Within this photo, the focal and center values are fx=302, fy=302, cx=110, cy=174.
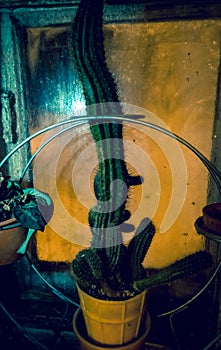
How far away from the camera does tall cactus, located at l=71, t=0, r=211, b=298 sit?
131 centimetres

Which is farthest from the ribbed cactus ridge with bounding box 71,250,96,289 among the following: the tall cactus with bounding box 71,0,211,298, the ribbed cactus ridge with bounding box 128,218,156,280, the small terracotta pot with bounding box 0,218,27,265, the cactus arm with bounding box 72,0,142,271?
the small terracotta pot with bounding box 0,218,27,265

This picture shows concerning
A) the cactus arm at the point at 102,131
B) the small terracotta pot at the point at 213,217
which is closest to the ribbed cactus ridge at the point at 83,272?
the cactus arm at the point at 102,131

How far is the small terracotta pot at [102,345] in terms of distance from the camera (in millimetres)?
1548

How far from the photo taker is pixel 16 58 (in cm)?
205

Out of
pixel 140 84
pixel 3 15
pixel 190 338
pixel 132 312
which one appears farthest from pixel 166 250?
pixel 3 15

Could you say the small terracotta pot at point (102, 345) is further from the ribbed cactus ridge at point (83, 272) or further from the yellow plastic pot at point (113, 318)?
the ribbed cactus ridge at point (83, 272)

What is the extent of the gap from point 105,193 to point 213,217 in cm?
52

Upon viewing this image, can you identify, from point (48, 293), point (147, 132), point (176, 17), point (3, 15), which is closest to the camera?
point (176, 17)

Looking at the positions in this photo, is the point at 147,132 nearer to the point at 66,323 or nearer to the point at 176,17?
the point at 176,17

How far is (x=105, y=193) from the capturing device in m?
1.45

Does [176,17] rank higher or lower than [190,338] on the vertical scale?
higher

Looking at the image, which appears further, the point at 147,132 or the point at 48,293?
the point at 48,293

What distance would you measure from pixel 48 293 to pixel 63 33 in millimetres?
1922

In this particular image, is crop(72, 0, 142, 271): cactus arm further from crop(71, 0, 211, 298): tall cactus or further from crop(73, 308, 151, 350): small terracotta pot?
crop(73, 308, 151, 350): small terracotta pot
